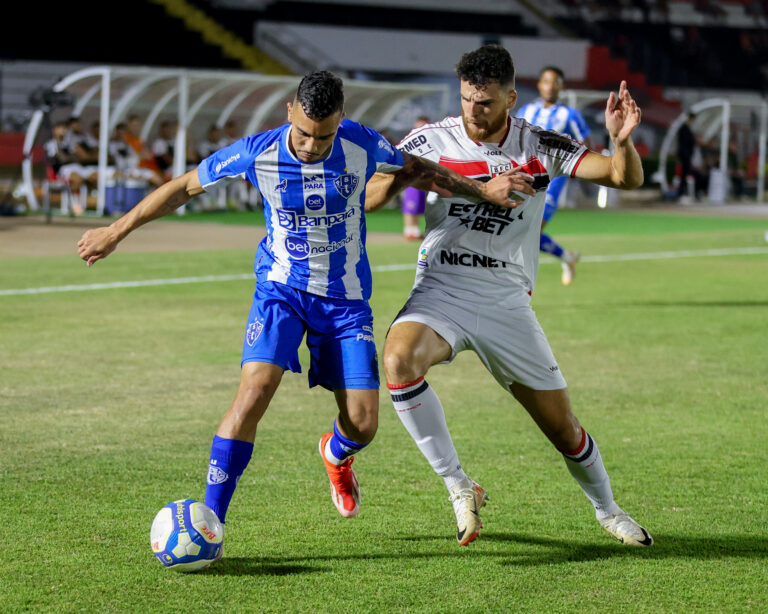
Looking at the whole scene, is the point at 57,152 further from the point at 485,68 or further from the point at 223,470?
the point at 223,470

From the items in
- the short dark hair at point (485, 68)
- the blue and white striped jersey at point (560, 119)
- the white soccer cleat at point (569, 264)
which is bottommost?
the white soccer cleat at point (569, 264)

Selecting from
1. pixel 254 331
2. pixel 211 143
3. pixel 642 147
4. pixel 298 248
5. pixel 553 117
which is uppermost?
pixel 298 248

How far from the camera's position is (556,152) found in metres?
4.98

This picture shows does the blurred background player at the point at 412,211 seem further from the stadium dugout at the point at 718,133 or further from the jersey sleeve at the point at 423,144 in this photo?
the stadium dugout at the point at 718,133

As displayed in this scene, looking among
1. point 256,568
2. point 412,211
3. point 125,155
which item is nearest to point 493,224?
point 256,568

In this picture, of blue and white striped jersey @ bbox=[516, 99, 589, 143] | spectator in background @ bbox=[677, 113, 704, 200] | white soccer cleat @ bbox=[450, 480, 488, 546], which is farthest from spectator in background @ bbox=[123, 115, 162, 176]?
white soccer cleat @ bbox=[450, 480, 488, 546]

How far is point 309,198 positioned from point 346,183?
0.59ft

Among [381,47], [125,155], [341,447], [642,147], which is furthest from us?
[381,47]

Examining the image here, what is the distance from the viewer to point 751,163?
42.7 metres

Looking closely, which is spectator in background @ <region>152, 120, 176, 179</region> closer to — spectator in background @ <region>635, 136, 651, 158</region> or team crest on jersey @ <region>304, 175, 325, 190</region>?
team crest on jersey @ <region>304, 175, 325, 190</region>

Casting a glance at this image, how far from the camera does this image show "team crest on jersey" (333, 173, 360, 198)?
477cm

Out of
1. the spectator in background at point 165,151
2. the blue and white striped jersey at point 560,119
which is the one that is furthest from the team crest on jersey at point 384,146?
the spectator in background at point 165,151

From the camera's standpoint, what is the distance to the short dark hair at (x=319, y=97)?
14.5 feet

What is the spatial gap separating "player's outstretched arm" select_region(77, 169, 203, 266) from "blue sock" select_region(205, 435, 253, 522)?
948 mm
